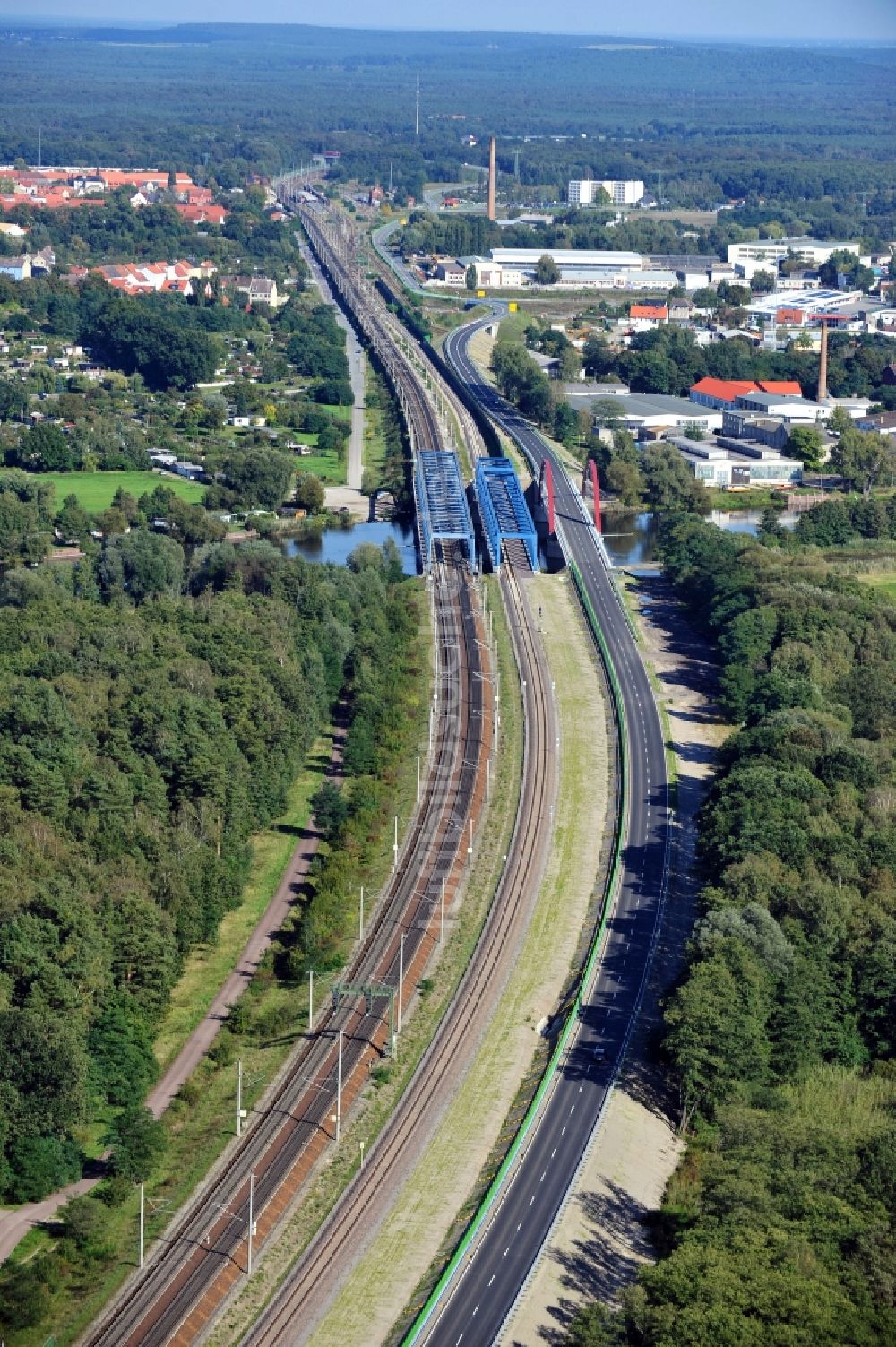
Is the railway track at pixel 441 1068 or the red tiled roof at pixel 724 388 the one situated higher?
the red tiled roof at pixel 724 388

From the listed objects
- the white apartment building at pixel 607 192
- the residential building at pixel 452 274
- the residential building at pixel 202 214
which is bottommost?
the residential building at pixel 452 274

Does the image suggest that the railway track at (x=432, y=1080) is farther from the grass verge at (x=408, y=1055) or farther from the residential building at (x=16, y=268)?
the residential building at (x=16, y=268)

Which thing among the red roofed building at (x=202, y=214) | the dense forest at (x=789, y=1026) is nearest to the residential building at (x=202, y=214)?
the red roofed building at (x=202, y=214)

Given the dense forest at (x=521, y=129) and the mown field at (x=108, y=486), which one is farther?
the dense forest at (x=521, y=129)

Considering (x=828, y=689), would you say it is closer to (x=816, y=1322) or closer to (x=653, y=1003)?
(x=653, y=1003)

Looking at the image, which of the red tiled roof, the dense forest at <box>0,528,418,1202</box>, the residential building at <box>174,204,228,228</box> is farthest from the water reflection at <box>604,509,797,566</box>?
the residential building at <box>174,204,228,228</box>

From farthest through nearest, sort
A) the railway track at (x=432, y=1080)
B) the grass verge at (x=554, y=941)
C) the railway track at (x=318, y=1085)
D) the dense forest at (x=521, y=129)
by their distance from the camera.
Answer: the dense forest at (x=521, y=129) < the grass verge at (x=554, y=941) < the railway track at (x=432, y=1080) < the railway track at (x=318, y=1085)

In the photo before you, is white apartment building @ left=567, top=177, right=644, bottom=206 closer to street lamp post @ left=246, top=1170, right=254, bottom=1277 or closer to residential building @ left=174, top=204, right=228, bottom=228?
residential building @ left=174, top=204, right=228, bottom=228

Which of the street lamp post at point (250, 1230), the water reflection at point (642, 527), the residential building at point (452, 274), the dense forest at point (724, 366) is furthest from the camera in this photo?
the residential building at point (452, 274)
